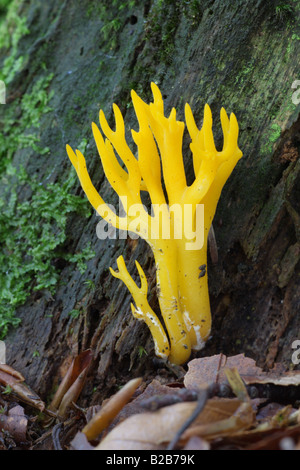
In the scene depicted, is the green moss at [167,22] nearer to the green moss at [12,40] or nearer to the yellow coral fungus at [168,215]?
the yellow coral fungus at [168,215]

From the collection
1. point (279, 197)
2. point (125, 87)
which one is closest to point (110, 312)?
point (279, 197)

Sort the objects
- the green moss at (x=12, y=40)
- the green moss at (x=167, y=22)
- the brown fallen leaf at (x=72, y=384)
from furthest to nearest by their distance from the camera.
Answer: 1. the green moss at (x=12, y=40)
2. the green moss at (x=167, y=22)
3. the brown fallen leaf at (x=72, y=384)

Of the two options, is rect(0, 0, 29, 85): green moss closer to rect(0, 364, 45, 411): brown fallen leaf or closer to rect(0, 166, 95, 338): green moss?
rect(0, 166, 95, 338): green moss

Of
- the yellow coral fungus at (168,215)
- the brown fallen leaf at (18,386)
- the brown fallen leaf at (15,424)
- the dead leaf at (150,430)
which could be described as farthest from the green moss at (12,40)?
Answer: the dead leaf at (150,430)

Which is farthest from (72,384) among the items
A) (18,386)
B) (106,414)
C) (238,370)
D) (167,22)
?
(167,22)

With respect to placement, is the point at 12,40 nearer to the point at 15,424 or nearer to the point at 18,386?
the point at 18,386

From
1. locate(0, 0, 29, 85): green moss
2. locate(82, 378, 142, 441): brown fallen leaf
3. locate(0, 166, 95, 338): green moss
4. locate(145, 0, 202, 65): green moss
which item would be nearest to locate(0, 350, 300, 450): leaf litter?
locate(82, 378, 142, 441): brown fallen leaf
